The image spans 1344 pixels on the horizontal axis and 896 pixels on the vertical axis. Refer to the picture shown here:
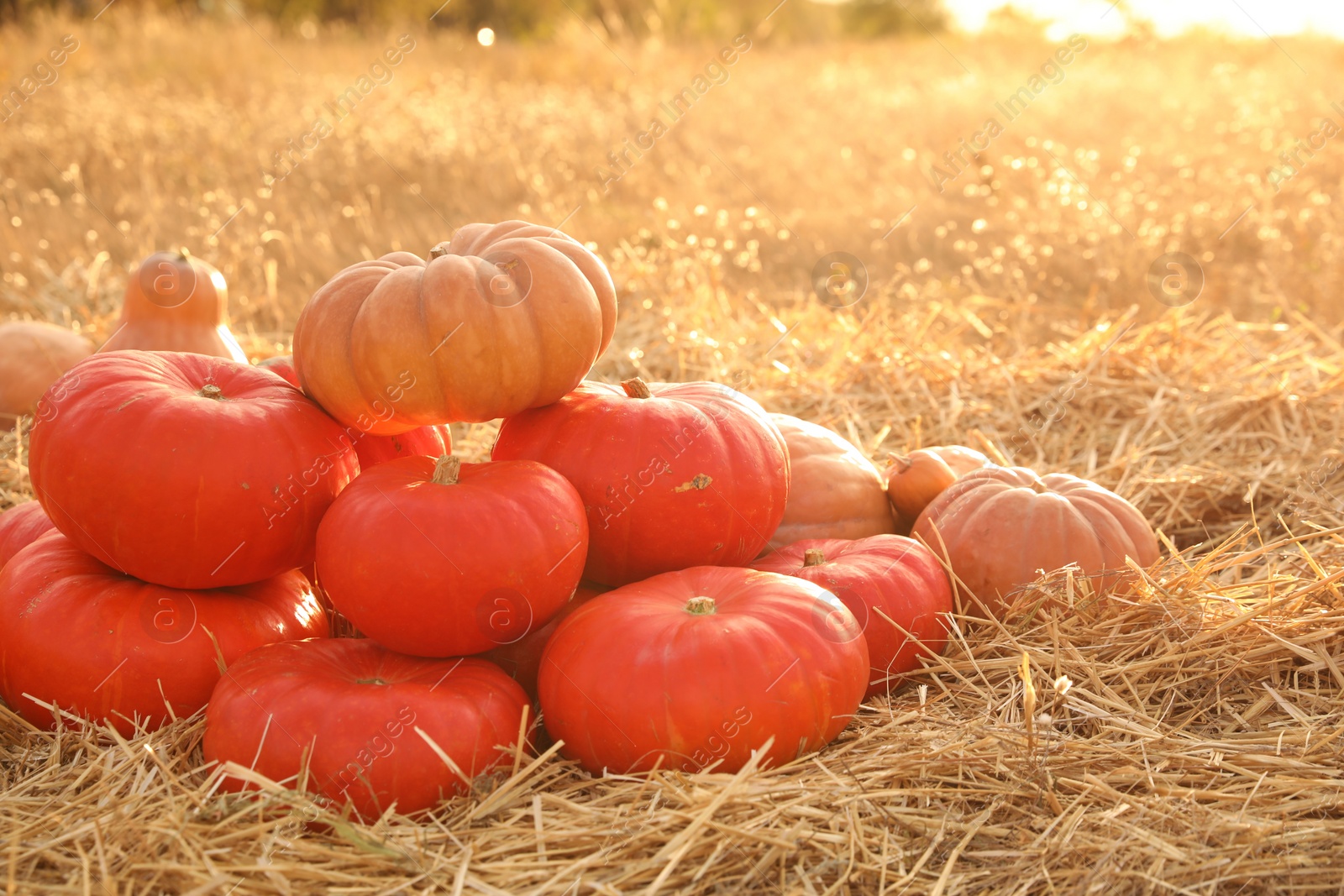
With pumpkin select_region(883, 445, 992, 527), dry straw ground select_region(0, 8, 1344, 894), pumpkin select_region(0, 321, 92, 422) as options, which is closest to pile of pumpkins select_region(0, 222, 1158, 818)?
dry straw ground select_region(0, 8, 1344, 894)

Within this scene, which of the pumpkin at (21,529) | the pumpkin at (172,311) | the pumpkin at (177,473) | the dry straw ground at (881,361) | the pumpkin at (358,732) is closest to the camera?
the dry straw ground at (881,361)

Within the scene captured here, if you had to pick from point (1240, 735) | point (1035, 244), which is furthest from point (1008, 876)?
point (1035, 244)

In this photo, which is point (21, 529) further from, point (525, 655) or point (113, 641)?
point (525, 655)

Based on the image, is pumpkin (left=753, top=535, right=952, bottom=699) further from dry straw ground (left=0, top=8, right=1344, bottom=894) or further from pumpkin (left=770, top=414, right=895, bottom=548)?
pumpkin (left=770, top=414, right=895, bottom=548)

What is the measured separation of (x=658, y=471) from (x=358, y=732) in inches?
34.2

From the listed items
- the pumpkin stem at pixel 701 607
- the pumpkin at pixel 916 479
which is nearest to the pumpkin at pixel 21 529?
the pumpkin stem at pixel 701 607

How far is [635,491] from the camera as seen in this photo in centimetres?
245

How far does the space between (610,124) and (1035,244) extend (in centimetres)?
430

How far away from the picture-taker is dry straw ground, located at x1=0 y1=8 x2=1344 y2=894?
1905 millimetres

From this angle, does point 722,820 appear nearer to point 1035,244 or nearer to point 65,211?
point 1035,244

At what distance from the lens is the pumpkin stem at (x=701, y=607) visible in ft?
7.33

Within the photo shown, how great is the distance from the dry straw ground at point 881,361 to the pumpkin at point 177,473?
41cm

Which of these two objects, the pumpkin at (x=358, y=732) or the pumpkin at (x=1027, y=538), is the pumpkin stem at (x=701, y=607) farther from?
the pumpkin at (x=1027, y=538)

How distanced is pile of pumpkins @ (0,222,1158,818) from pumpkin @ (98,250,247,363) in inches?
43.1
